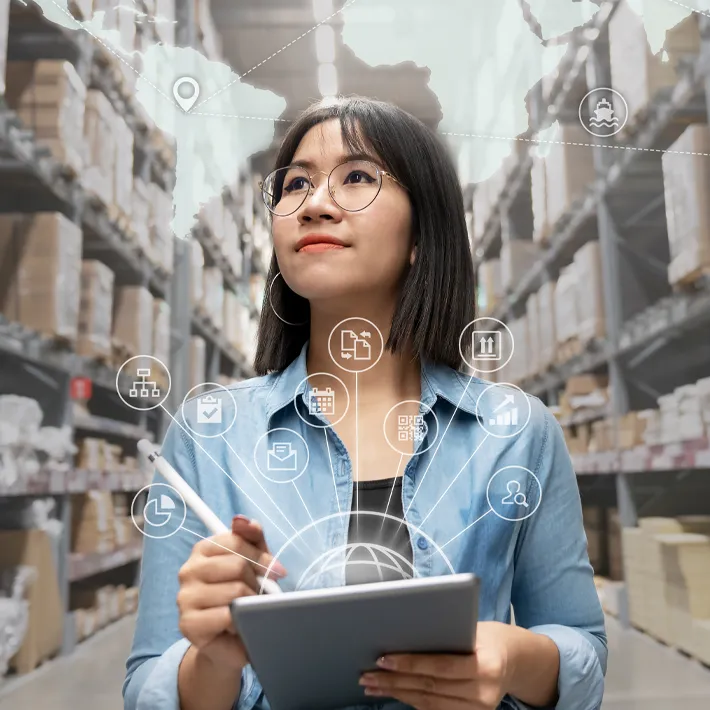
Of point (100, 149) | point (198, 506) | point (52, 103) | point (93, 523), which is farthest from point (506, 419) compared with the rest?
point (52, 103)

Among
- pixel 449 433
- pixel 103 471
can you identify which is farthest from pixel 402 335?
pixel 103 471

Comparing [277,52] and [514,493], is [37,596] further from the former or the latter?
[277,52]

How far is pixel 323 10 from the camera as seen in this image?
1322 mm

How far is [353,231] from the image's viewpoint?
3.34 ft

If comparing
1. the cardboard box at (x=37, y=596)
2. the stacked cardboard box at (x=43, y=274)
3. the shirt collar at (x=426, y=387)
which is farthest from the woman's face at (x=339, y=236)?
the cardboard box at (x=37, y=596)

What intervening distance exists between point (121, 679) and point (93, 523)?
249 mm

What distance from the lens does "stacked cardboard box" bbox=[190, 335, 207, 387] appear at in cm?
119

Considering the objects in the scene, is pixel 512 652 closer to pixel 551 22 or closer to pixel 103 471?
pixel 103 471

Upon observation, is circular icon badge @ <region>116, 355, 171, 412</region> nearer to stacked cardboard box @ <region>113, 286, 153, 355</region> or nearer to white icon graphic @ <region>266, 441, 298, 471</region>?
stacked cardboard box @ <region>113, 286, 153, 355</region>

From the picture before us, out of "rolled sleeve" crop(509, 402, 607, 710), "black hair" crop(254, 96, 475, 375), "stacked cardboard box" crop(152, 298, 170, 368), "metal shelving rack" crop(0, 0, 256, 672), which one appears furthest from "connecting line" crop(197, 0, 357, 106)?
"rolled sleeve" crop(509, 402, 607, 710)

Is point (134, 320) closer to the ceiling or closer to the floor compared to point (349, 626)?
closer to the ceiling

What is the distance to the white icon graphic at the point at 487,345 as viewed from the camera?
3.90ft

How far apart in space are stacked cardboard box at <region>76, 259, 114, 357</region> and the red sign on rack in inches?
1.6

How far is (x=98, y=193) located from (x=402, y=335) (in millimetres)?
584
